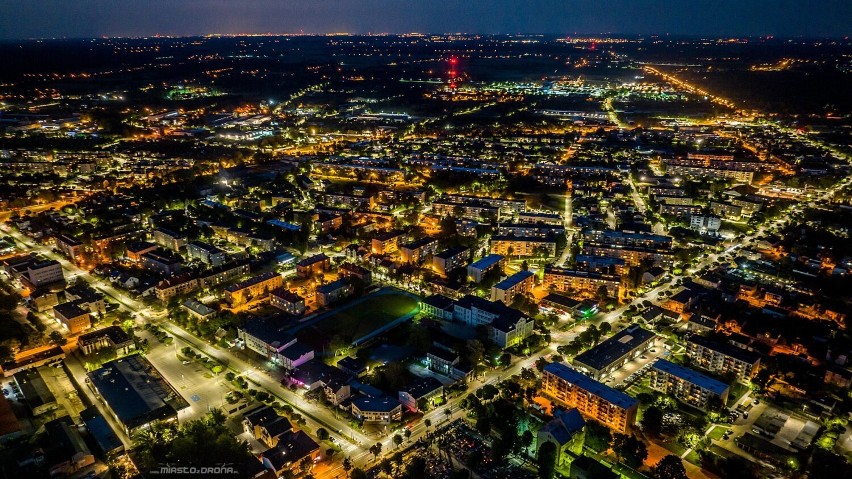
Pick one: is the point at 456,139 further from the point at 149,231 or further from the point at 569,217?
the point at 149,231

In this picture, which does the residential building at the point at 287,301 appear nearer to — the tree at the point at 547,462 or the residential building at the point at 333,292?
the residential building at the point at 333,292

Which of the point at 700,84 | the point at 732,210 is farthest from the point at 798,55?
the point at 732,210

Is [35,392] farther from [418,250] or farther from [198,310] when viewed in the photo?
[418,250]

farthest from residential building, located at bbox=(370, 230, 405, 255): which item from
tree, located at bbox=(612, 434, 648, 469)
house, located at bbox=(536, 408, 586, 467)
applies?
tree, located at bbox=(612, 434, 648, 469)

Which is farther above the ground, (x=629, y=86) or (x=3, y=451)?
(x=629, y=86)

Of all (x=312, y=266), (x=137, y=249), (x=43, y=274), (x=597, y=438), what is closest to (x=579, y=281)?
(x=597, y=438)

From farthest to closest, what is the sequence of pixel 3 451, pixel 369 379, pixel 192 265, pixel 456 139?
pixel 456 139 → pixel 192 265 → pixel 369 379 → pixel 3 451
